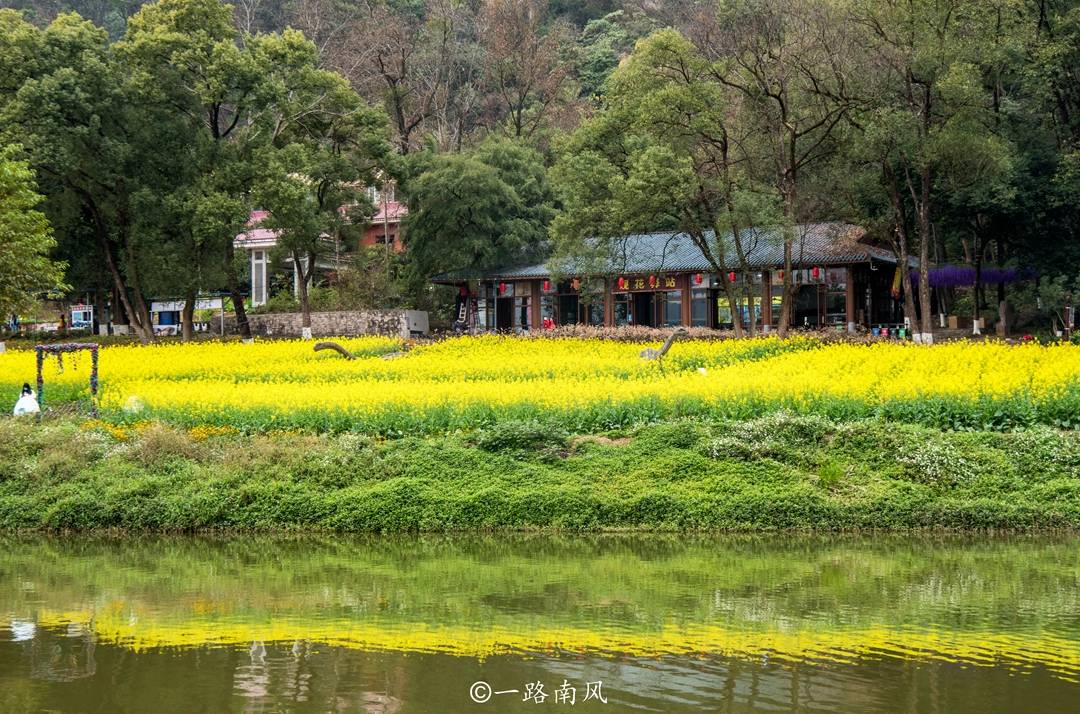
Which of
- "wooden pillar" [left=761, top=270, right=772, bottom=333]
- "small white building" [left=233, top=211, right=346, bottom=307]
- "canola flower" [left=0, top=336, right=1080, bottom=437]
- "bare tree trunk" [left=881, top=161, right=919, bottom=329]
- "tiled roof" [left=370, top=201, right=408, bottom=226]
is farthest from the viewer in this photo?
"tiled roof" [left=370, top=201, right=408, bottom=226]

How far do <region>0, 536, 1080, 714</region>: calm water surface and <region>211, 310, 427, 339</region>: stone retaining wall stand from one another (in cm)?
3239

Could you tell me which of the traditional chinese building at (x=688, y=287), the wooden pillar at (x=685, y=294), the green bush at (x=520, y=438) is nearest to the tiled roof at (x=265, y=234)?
the traditional chinese building at (x=688, y=287)

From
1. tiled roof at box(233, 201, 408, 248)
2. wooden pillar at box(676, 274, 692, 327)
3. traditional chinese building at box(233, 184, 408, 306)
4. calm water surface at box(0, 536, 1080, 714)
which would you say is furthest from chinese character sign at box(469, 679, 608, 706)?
tiled roof at box(233, 201, 408, 248)

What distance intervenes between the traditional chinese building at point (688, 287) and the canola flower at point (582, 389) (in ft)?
47.5

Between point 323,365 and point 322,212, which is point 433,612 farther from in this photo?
point 322,212

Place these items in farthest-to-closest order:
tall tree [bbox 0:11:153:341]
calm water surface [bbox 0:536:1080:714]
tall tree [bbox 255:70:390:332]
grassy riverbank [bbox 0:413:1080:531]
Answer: tall tree [bbox 255:70:390:332] < tall tree [bbox 0:11:153:341] < grassy riverbank [bbox 0:413:1080:531] < calm water surface [bbox 0:536:1080:714]

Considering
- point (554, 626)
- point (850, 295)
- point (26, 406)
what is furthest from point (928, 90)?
point (554, 626)

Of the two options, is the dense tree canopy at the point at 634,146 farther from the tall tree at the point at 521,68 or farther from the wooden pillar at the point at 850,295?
the tall tree at the point at 521,68

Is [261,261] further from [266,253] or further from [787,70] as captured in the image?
[787,70]

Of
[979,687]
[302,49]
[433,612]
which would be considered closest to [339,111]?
[302,49]

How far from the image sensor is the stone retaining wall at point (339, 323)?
45531 mm

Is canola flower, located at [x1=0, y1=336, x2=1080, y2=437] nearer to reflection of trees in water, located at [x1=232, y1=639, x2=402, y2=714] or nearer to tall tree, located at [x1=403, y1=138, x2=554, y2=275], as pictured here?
reflection of trees in water, located at [x1=232, y1=639, x2=402, y2=714]

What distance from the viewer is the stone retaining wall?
45531 mm

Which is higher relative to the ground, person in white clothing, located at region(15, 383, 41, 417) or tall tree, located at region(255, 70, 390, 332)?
tall tree, located at region(255, 70, 390, 332)
